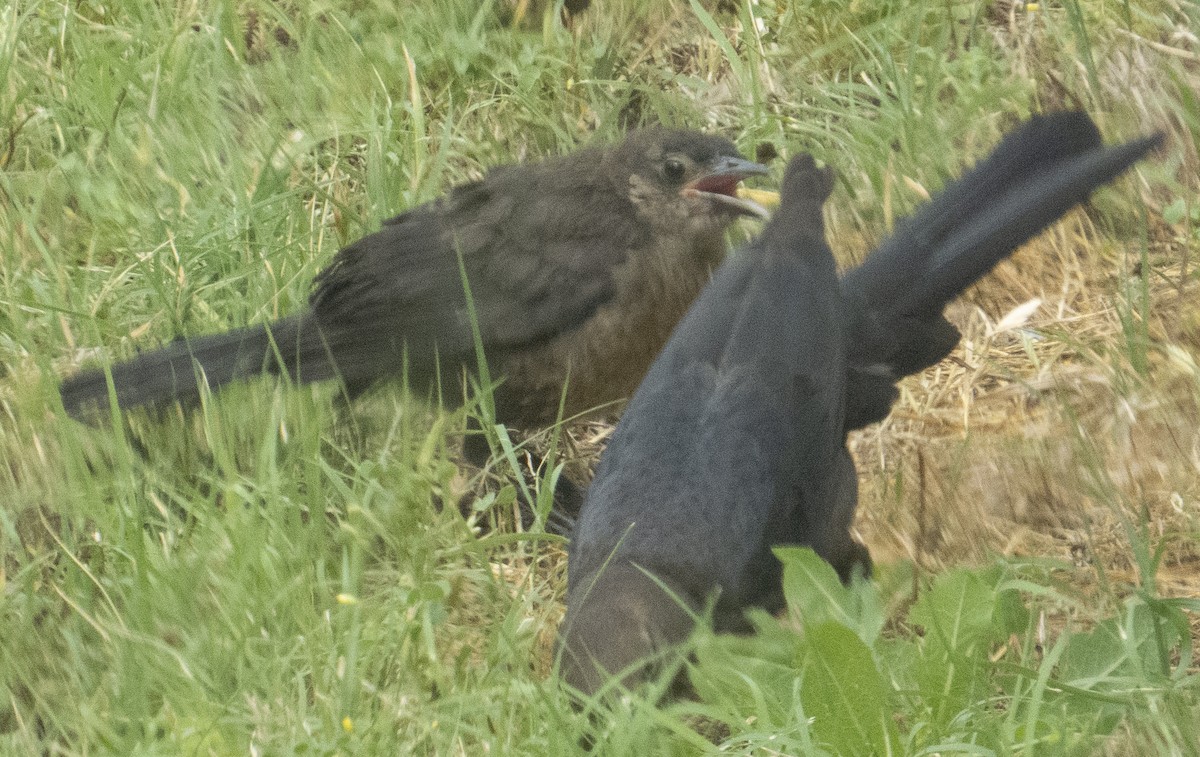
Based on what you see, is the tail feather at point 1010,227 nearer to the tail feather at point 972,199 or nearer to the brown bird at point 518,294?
the tail feather at point 972,199

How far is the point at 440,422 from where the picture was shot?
410 centimetres

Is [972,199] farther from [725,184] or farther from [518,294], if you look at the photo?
[518,294]

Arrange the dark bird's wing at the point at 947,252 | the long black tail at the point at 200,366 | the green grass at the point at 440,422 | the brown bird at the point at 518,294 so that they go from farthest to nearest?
1. the brown bird at the point at 518,294
2. the long black tail at the point at 200,366
3. the dark bird's wing at the point at 947,252
4. the green grass at the point at 440,422

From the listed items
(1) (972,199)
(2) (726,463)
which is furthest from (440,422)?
(1) (972,199)

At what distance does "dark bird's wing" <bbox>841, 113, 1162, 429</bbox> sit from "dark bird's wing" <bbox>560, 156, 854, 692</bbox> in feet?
0.53

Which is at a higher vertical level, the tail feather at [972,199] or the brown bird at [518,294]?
the tail feather at [972,199]

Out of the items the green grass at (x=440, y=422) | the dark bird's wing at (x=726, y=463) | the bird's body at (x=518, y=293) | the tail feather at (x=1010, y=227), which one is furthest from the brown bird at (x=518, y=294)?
the tail feather at (x=1010, y=227)

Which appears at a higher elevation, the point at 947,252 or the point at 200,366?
the point at 947,252

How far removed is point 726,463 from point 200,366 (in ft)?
5.21

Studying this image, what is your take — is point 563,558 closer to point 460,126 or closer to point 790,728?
point 790,728

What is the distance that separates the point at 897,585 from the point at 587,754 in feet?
3.47

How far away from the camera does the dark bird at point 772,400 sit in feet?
10.9

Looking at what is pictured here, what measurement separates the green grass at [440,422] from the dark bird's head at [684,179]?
1.28ft

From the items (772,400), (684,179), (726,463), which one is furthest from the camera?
(684,179)
